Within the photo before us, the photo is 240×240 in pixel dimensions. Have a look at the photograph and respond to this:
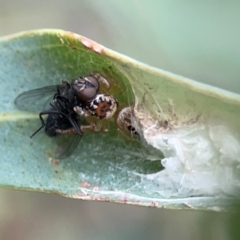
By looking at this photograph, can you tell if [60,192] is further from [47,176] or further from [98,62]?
[98,62]

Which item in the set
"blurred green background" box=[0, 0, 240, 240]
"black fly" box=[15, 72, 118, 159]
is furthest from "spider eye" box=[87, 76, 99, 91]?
"blurred green background" box=[0, 0, 240, 240]

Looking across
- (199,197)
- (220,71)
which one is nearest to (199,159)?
(199,197)

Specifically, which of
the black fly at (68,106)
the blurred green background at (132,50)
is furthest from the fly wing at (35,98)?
the blurred green background at (132,50)

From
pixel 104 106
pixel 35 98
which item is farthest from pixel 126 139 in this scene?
pixel 35 98

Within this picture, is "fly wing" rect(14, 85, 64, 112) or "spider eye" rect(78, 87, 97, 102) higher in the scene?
"fly wing" rect(14, 85, 64, 112)

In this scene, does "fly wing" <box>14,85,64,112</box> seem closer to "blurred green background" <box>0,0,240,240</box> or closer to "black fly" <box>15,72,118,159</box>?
"black fly" <box>15,72,118,159</box>
